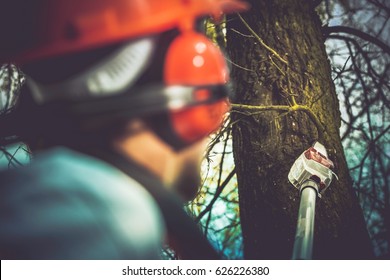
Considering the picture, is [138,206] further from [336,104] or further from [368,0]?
[368,0]

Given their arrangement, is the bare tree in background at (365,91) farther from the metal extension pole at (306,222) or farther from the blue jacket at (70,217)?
the blue jacket at (70,217)

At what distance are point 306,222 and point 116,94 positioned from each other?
636 mm

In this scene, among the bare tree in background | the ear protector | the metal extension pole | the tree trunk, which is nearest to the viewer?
the ear protector

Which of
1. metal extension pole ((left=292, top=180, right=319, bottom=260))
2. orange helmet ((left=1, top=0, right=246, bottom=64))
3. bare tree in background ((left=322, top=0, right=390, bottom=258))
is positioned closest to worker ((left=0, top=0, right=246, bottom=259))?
orange helmet ((left=1, top=0, right=246, bottom=64))

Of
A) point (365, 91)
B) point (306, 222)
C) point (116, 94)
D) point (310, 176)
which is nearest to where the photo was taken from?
point (116, 94)

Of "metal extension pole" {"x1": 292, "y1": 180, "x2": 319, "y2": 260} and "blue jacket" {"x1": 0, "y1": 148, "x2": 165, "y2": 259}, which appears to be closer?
"blue jacket" {"x1": 0, "y1": 148, "x2": 165, "y2": 259}

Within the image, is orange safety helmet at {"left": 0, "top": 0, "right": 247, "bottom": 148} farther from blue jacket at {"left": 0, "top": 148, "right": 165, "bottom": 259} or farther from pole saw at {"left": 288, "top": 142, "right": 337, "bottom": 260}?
pole saw at {"left": 288, "top": 142, "right": 337, "bottom": 260}

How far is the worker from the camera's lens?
627 millimetres

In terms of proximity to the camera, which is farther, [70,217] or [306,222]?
[306,222]

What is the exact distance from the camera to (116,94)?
0.69 metres

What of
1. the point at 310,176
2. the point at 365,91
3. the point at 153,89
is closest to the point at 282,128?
the point at 310,176

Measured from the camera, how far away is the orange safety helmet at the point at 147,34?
698 millimetres

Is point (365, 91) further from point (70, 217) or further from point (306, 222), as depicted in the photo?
point (70, 217)

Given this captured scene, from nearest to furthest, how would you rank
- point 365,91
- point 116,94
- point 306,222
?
1. point 116,94
2. point 306,222
3. point 365,91
